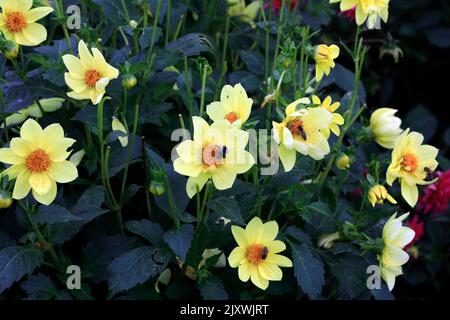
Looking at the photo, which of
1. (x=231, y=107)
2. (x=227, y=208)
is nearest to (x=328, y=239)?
(x=227, y=208)

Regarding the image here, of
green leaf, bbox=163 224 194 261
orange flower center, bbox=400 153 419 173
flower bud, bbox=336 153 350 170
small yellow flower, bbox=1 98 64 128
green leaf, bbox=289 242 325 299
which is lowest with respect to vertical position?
green leaf, bbox=289 242 325 299

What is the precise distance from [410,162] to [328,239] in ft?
0.73

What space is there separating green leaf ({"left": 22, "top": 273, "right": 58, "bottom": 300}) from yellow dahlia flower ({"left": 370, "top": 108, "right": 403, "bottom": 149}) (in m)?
0.65

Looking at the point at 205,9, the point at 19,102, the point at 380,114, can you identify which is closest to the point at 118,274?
the point at 19,102

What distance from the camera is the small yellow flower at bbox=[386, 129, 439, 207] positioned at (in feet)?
4.17

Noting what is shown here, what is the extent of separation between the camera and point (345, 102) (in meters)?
1.47

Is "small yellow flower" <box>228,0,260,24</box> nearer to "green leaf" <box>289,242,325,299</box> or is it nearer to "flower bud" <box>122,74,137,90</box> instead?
"flower bud" <box>122,74,137,90</box>

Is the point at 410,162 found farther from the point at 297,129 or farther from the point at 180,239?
the point at 180,239

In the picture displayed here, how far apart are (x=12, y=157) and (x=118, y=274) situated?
26 cm

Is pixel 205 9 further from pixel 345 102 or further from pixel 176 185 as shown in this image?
pixel 176 185

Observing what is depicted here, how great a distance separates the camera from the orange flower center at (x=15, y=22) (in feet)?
4.18

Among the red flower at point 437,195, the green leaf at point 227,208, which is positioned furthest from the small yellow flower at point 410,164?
the red flower at point 437,195

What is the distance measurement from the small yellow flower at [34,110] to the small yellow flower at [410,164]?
0.63m

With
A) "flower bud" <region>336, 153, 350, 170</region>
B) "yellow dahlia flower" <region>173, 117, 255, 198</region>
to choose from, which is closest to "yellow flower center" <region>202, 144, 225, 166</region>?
"yellow dahlia flower" <region>173, 117, 255, 198</region>
